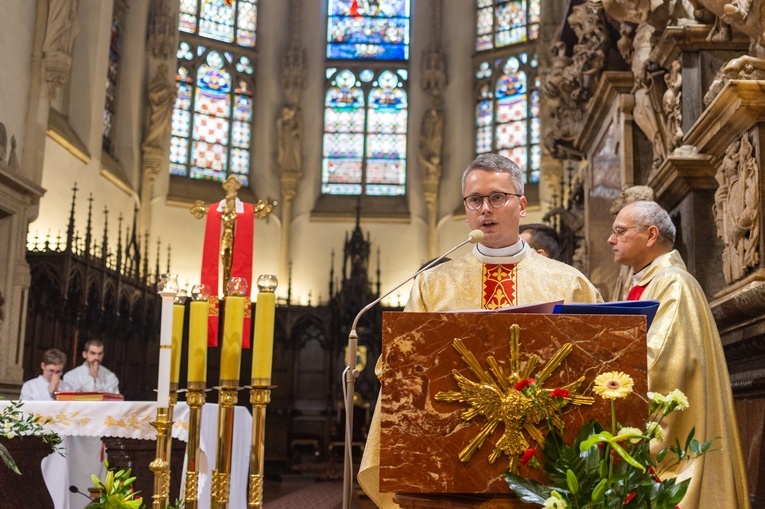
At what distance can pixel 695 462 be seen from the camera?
128 inches

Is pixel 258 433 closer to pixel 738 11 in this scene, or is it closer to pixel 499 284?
pixel 499 284

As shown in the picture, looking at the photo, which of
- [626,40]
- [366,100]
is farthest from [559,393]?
[366,100]

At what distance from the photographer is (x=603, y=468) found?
2152 mm

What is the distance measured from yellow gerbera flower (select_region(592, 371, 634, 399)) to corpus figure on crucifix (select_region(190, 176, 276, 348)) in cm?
720

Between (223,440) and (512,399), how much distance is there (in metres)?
0.70

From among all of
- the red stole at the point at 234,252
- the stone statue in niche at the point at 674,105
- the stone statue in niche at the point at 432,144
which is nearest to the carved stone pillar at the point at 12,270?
the red stole at the point at 234,252

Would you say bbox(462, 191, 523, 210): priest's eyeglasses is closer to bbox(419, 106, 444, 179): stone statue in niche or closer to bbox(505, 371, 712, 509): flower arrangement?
bbox(505, 371, 712, 509): flower arrangement

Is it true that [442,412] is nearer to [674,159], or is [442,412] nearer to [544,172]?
[674,159]

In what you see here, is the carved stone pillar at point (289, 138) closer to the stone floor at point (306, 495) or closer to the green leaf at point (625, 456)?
the stone floor at point (306, 495)

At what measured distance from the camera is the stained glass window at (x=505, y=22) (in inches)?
742

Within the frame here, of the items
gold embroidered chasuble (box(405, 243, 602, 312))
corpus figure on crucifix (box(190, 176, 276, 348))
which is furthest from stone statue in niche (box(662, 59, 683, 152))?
corpus figure on crucifix (box(190, 176, 276, 348))

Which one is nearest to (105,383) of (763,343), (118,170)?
(763,343)

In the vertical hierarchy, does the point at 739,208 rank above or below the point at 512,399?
above

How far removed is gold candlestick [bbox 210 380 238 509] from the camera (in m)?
2.16
